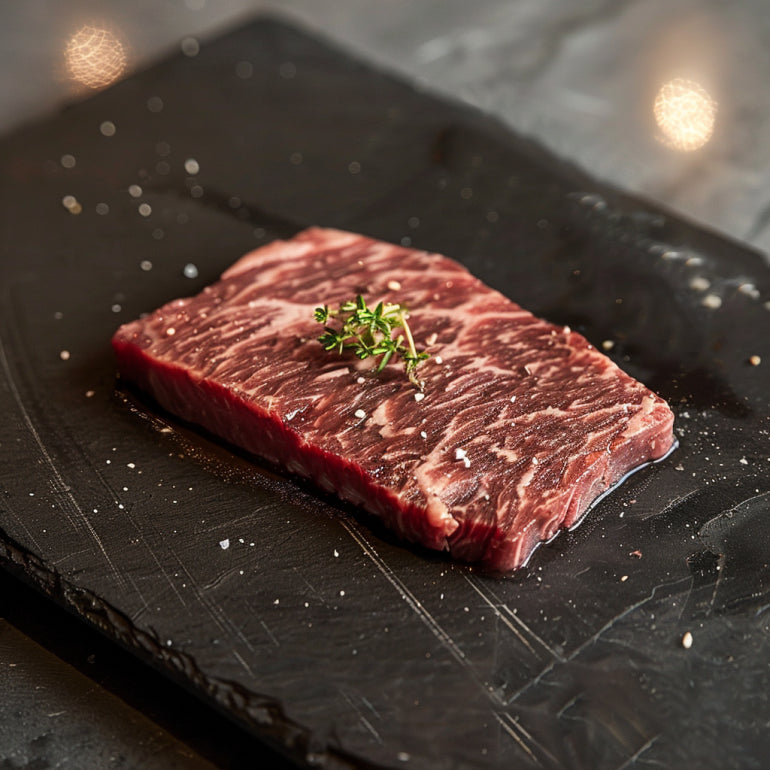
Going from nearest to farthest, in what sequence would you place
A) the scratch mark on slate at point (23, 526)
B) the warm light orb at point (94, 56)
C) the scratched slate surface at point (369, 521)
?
the scratched slate surface at point (369, 521)
the scratch mark on slate at point (23, 526)
the warm light orb at point (94, 56)

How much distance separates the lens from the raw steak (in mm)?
3553

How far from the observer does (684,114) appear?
6137 millimetres

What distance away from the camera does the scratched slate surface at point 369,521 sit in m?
3.22

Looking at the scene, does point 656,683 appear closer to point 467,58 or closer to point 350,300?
point 350,300

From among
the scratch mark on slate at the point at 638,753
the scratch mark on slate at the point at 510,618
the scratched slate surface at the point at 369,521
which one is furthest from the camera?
the scratch mark on slate at the point at 510,618

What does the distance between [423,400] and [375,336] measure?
34cm

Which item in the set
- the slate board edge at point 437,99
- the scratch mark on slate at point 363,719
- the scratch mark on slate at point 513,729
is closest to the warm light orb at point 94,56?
the slate board edge at point 437,99

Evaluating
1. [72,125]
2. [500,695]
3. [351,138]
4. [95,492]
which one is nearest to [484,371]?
[500,695]

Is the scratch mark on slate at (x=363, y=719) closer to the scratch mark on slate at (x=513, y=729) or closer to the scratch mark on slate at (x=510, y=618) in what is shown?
the scratch mark on slate at (x=513, y=729)

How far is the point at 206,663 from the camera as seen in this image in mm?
3346

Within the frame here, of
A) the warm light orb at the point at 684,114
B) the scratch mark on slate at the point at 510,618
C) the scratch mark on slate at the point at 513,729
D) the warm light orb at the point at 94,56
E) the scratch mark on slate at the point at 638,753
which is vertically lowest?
the scratch mark on slate at the point at 638,753

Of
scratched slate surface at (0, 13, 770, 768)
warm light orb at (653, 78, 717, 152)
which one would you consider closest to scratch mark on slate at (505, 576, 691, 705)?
scratched slate surface at (0, 13, 770, 768)

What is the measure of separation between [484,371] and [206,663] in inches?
56.9

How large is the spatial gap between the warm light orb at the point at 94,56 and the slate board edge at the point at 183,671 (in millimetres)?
3780
